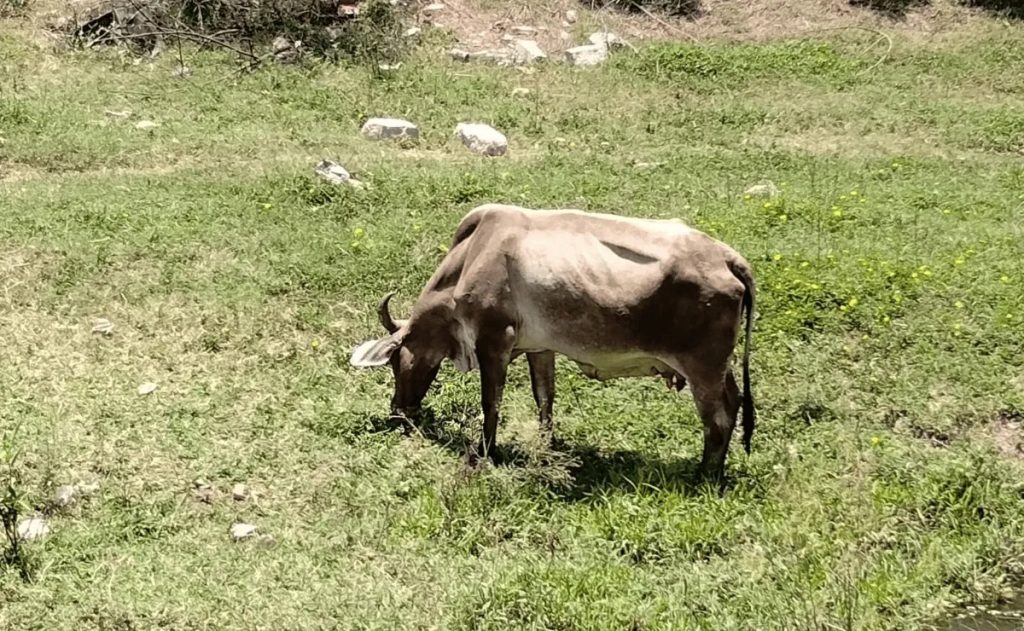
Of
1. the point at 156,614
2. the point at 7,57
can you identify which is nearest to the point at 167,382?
the point at 156,614

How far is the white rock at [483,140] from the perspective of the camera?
44.6 feet

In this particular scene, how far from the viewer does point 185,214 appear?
431 inches

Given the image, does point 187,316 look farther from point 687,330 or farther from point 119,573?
point 687,330

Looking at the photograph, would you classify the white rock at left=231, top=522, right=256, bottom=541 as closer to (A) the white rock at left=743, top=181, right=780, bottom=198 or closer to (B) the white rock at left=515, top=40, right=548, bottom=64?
(A) the white rock at left=743, top=181, right=780, bottom=198

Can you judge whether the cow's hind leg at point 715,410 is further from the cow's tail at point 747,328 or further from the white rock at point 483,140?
the white rock at point 483,140

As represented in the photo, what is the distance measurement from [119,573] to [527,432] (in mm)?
2825

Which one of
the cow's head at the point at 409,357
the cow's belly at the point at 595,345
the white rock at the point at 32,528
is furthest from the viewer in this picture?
the cow's head at the point at 409,357

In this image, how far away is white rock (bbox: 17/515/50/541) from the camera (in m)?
6.22

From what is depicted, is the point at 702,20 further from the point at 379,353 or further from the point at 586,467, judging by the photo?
the point at 586,467

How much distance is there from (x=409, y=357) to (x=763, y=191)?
5490mm

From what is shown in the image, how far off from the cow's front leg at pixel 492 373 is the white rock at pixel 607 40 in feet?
36.2

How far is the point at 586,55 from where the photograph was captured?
16.9m

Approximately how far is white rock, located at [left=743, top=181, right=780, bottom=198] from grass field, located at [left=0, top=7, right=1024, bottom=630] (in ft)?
0.45

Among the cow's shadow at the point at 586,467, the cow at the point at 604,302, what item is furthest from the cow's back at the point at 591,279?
the cow's shadow at the point at 586,467
